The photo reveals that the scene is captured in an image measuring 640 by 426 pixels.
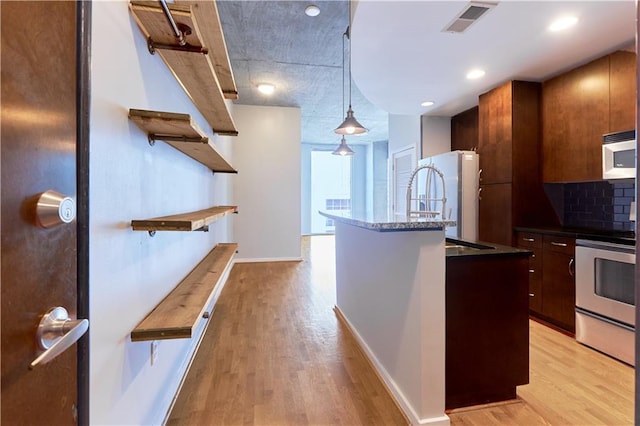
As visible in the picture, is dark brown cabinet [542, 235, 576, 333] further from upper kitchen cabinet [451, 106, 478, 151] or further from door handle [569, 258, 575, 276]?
upper kitchen cabinet [451, 106, 478, 151]

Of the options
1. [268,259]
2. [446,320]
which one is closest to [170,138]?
[446,320]

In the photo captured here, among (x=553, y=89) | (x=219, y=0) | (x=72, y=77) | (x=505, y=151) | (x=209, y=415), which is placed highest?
(x=219, y=0)

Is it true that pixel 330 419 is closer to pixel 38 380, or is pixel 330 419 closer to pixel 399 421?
pixel 399 421

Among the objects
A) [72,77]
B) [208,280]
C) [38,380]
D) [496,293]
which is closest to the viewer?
[38,380]

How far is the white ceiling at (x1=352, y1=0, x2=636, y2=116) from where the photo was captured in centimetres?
222

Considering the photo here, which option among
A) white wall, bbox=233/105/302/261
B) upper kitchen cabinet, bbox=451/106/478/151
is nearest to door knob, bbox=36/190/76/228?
upper kitchen cabinet, bbox=451/106/478/151

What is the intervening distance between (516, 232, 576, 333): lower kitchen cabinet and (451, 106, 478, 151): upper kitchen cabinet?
1.90 m

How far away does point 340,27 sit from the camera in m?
3.31

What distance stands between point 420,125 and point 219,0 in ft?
11.6

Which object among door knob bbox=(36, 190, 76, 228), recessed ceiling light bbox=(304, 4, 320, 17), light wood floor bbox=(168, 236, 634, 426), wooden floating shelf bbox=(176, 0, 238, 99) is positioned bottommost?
light wood floor bbox=(168, 236, 634, 426)

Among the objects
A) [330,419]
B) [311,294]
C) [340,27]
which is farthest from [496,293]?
[340,27]

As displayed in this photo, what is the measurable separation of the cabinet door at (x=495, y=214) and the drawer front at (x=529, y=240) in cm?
9

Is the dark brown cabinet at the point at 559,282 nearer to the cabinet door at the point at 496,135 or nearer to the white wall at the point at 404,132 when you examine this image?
the cabinet door at the point at 496,135

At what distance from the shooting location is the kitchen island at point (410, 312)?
164cm
